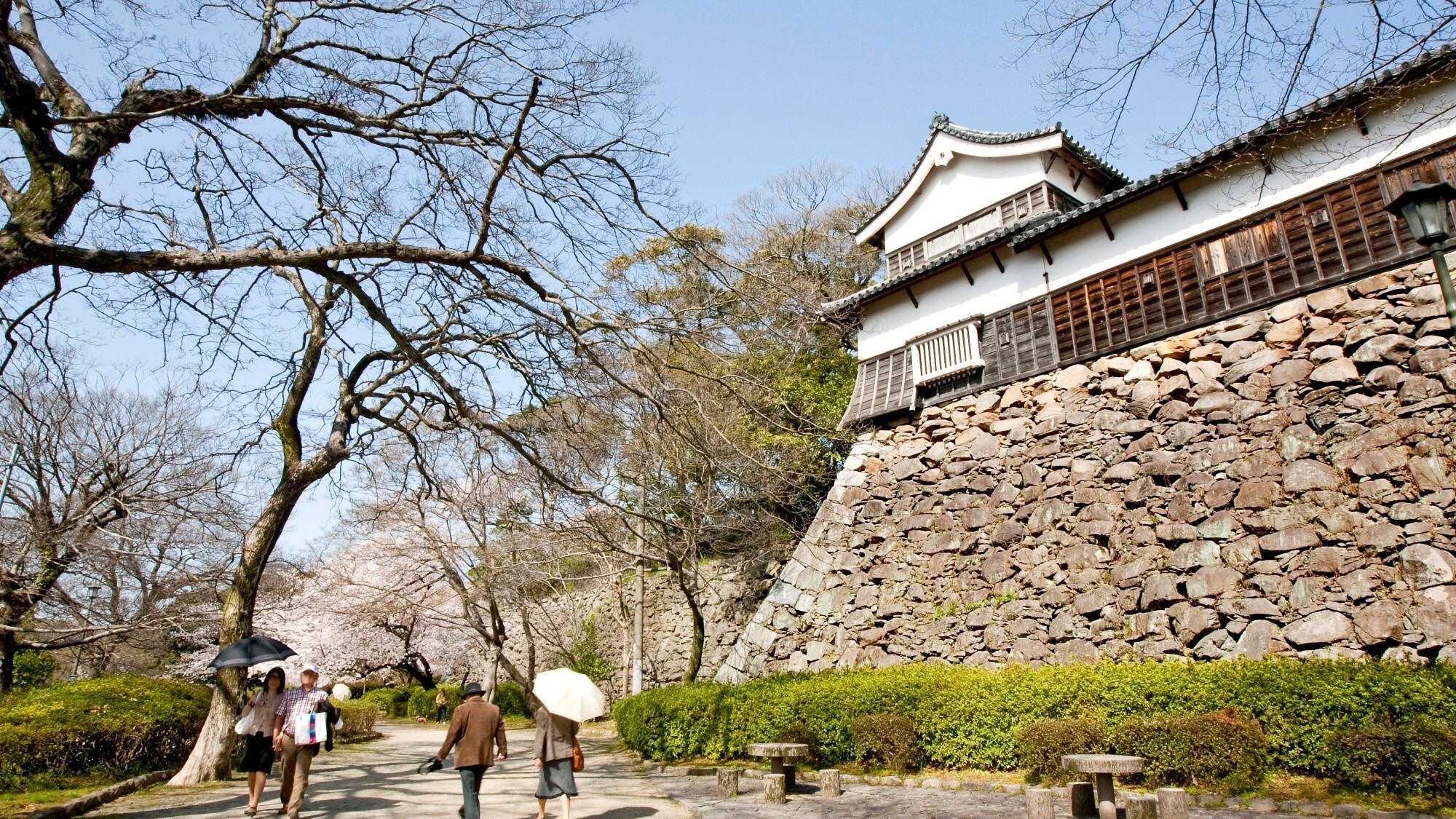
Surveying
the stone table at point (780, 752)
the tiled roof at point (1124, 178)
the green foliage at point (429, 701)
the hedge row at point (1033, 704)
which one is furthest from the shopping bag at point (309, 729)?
the green foliage at point (429, 701)

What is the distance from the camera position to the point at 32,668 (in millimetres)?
20297

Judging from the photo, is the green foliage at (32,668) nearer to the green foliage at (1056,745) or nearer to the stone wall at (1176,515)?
the stone wall at (1176,515)

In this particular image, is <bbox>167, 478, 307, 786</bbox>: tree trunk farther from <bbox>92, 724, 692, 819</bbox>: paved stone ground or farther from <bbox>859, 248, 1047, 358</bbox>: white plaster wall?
Result: <bbox>859, 248, 1047, 358</bbox>: white plaster wall

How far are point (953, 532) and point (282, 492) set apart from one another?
10.9 m

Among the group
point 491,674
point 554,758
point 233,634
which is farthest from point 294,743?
point 491,674

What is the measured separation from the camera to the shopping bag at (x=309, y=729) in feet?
27.6

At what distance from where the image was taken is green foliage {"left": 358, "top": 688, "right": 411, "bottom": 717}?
31719 mm

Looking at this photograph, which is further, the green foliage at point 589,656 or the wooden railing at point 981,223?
the green foliage at point 589,656

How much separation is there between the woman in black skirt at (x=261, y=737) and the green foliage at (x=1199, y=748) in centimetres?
894

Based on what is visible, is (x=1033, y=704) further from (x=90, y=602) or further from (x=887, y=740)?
(x=90, y=602)

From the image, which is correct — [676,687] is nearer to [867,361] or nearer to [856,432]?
[856,432]

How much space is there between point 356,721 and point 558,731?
15.6 m

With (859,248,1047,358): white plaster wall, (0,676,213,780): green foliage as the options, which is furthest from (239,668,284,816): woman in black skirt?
(859,248,1047,358): white plaster wall

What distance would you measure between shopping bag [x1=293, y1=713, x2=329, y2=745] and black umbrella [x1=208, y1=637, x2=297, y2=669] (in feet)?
5.19
